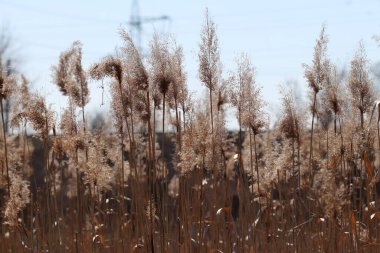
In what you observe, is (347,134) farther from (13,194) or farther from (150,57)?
(13,194)

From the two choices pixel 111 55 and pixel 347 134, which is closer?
pixel 111 55

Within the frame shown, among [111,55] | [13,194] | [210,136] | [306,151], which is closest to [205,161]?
[210,136]

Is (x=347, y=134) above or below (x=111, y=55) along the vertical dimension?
below

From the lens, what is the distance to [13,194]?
17.7ft

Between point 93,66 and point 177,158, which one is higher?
point 93,66

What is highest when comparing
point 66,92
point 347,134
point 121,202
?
point 66,92

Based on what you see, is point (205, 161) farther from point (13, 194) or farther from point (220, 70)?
point (13, 194)

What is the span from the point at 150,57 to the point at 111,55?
0.94ft

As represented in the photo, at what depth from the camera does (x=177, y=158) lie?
18.9ft

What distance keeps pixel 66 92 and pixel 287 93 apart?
69.8 inches

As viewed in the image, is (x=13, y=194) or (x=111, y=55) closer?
(x=111, y=55)

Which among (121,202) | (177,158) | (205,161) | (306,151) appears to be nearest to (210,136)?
(205,161)

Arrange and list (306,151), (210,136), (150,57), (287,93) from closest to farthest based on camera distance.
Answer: (150,57) < (210,136) < (287,93) < (306,151)

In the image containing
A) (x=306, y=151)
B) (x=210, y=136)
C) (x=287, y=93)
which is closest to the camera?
(x=210, y=136)
